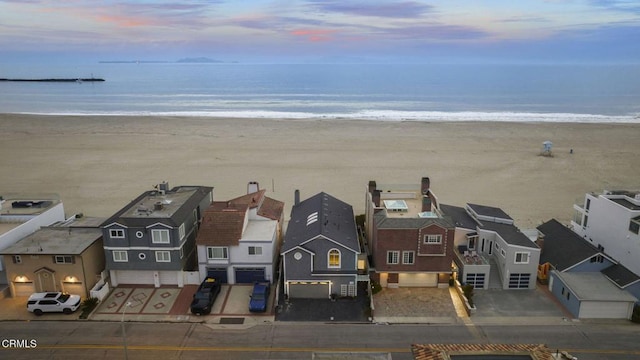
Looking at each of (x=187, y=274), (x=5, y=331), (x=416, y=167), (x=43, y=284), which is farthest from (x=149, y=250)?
(x=416, y=167)

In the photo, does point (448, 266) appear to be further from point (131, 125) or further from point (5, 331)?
point (131, 125)

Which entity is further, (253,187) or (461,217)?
(253,187)

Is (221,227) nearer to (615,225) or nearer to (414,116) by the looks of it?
(615,225)

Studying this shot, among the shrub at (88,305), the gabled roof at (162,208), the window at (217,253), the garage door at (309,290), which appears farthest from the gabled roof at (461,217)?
the shrub at (88,305)

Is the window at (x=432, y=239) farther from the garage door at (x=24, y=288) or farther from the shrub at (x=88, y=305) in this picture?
the garage door at (x=24, y=288)

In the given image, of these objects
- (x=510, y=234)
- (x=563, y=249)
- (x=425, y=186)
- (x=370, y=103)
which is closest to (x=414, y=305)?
(x=510, y=234)

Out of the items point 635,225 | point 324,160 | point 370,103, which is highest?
point 370,103
